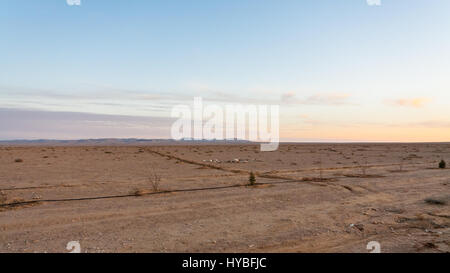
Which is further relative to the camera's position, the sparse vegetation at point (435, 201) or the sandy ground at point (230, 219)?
the sparse vegetation at point (435, 201)

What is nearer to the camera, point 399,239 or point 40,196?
point 399,239

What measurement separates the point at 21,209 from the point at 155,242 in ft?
19.8

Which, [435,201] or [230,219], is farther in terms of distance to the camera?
[435,201]

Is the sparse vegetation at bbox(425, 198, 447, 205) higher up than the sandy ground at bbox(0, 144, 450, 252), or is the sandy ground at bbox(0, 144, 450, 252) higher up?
the sparse vegetation at bbox(425, 198, 447, 205)

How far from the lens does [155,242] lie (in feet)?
23.7

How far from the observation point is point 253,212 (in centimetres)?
1017

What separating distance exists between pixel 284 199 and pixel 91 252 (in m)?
7.63

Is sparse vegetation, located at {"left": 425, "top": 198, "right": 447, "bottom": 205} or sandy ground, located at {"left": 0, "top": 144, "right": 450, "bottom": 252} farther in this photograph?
sparse vegetation, located at {"left": 425, "top": 198, "right": 447, "bottom": 205}

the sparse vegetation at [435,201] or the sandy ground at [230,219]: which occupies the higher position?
the sparse vegetation at [435,201]
